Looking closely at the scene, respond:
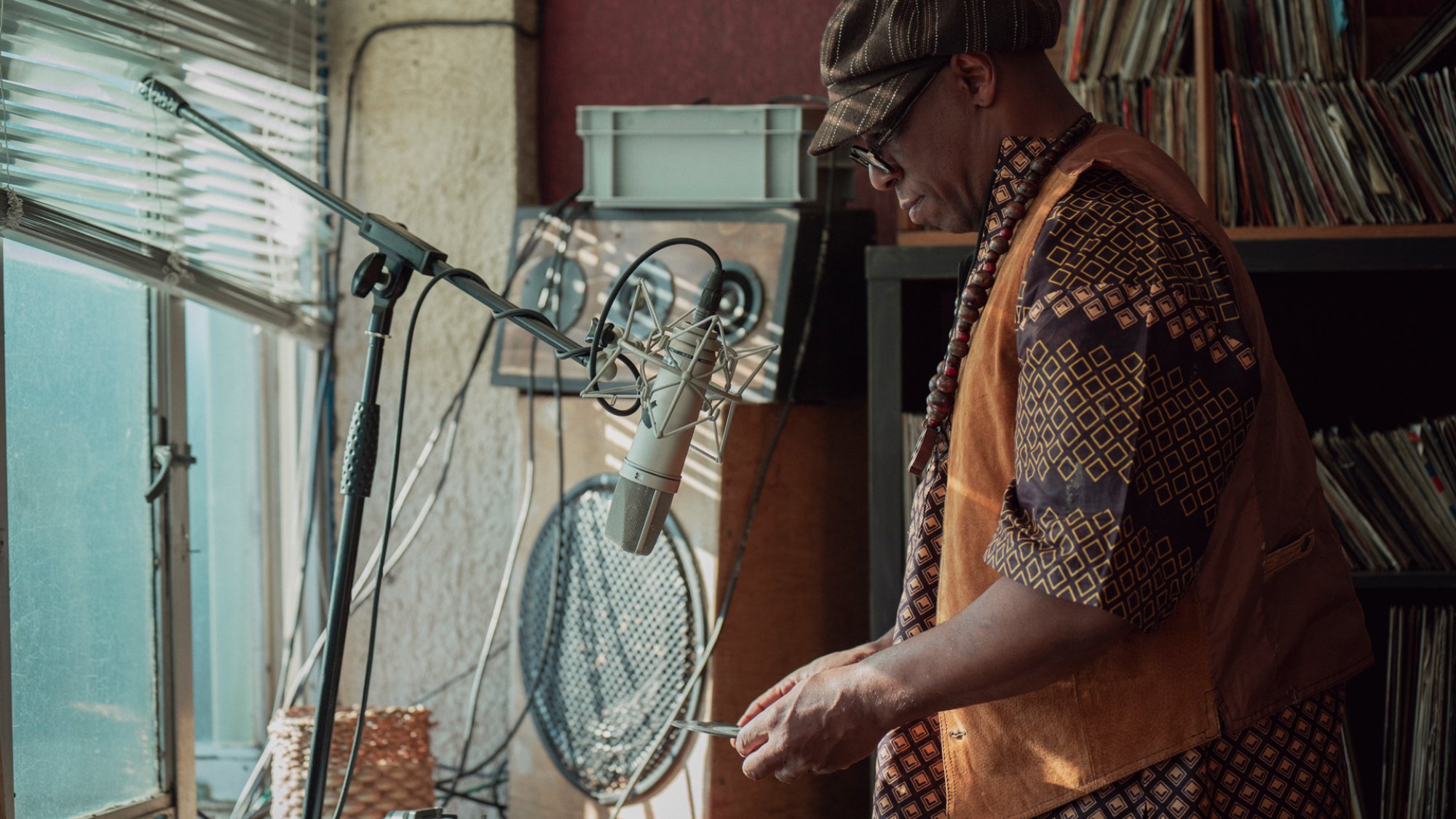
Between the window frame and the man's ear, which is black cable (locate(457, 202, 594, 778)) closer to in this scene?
the window frame

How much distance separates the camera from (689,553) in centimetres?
183

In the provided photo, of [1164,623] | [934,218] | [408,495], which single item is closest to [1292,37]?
[934,218]

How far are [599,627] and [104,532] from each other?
713mm

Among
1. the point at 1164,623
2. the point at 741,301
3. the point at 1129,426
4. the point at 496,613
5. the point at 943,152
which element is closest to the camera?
the point at 1129,426

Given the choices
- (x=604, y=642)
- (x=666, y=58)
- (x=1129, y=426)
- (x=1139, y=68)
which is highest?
(x=666, y=58)

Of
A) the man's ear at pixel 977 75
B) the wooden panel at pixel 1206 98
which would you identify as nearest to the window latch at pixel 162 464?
the man's ear at pixel 977 75

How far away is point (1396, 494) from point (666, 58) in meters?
1.38

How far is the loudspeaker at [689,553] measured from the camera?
5.98ft

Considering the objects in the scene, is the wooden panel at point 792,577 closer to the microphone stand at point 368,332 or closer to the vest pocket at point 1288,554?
the microphone stand at point 368,332

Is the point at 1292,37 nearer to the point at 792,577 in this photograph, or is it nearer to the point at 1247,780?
the point at 792,577

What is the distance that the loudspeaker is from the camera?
1.82 metres

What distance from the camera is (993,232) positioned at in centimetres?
104

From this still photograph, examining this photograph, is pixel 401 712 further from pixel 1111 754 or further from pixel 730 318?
pixel 1111 754

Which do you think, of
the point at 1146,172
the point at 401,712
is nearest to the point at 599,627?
the point at 401,712
